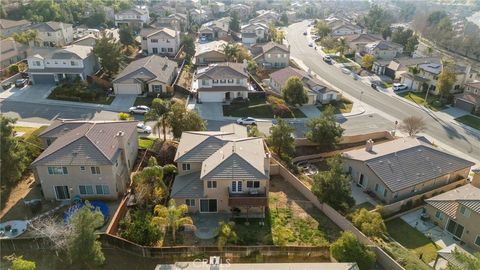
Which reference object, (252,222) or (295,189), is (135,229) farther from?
(295,189)

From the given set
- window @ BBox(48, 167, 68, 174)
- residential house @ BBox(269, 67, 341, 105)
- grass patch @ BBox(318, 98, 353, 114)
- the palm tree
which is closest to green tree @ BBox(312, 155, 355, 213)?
the palm tree

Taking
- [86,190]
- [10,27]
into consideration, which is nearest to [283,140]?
[86,190]

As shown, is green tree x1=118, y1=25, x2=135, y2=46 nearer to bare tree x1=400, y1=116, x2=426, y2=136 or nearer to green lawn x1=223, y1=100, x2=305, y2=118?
green lawn x1=223, y1=100, x2=305, y2=118

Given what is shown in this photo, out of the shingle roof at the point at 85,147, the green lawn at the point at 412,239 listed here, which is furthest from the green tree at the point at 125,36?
the green lawn at the point at 412,239

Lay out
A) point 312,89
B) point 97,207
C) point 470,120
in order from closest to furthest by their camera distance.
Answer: point 97,207, point 470,120, point 312,89

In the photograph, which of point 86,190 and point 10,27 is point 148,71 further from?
point 10,27

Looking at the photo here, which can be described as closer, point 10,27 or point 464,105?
point 464,105
